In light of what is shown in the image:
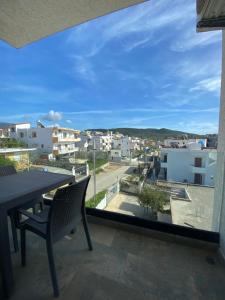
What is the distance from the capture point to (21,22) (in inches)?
61.6

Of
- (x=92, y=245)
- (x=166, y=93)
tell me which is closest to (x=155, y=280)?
(x=92, y=245)

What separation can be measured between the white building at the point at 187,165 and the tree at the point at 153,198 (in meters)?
0.37

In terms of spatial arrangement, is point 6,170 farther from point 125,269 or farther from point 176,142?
point 176,142

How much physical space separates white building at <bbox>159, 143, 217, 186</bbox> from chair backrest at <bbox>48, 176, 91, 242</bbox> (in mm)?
1509

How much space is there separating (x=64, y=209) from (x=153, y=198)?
1.73 meters

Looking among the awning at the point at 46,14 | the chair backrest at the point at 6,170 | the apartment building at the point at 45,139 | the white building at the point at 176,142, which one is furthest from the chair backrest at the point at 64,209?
the apartment building at the point at 45,139

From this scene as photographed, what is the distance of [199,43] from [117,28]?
1.13 m

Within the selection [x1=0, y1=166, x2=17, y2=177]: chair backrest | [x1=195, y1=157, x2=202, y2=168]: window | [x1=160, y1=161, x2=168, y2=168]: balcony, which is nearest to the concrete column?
[x1=195, y1=157, x2=202, y2=168]: window

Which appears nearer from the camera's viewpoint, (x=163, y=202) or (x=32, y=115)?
(x=163, y=202)

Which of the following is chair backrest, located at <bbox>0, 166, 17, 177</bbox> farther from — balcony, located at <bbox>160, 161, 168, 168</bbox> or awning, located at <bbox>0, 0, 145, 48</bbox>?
balcony, located at <bbox>160, 161, 168, 168</bbox>

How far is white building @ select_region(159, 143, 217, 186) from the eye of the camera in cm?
194

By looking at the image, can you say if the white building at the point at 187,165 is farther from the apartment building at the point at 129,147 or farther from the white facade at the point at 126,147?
the white facade at the point at 126,147

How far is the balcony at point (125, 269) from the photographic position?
38.9 inches

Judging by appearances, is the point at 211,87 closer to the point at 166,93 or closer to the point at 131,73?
the point at 166,93
